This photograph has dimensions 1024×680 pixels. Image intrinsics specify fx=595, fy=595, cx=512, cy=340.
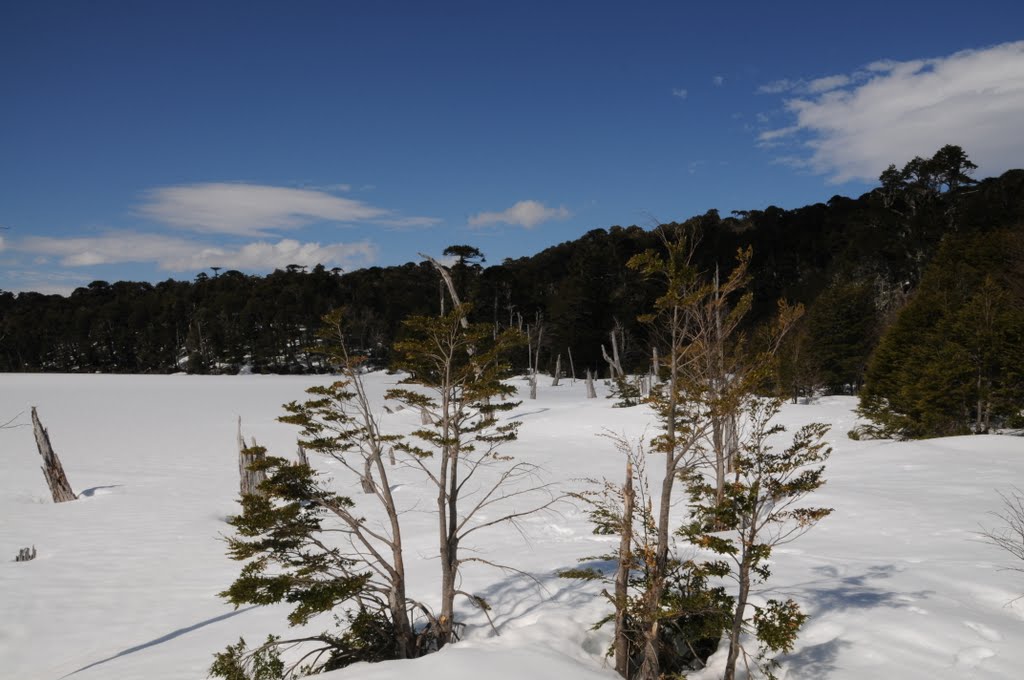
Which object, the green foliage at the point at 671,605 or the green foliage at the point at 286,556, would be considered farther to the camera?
the green foliage at the point at 671,605

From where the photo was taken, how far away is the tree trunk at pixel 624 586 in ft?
22.2

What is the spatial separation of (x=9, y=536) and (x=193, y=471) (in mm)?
7489

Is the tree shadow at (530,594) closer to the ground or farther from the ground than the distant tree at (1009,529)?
Answer: closer to the ground

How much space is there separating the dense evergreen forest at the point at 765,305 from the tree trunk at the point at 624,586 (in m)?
4.37

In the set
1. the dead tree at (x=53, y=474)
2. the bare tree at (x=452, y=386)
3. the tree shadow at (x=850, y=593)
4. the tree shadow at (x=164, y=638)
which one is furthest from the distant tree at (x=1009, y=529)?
the dead tree at (x=53, y=474)

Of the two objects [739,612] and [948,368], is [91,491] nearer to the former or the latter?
[739,612]

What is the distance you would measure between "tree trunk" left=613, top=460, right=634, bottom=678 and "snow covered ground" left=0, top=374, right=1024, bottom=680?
39 centimetres

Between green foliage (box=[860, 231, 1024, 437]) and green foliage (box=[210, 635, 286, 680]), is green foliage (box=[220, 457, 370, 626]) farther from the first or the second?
green foliage (box=[860, 231, 1024, 437])

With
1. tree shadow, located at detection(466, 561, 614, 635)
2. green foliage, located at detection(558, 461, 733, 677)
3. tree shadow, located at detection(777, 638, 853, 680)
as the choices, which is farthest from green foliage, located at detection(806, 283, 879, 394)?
green foliage, located at detection(558, 461, 733, 677)

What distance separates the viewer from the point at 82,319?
2943 inches

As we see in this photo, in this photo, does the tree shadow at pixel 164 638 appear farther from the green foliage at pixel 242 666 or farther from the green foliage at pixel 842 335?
the green foliage at pixel 842 335

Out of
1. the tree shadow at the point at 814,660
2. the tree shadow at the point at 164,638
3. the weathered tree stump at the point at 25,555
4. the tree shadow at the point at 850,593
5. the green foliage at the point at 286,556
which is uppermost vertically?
the green foliage at the point at 286,556

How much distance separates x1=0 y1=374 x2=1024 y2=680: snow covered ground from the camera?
6887mm

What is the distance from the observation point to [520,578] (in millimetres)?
10766
